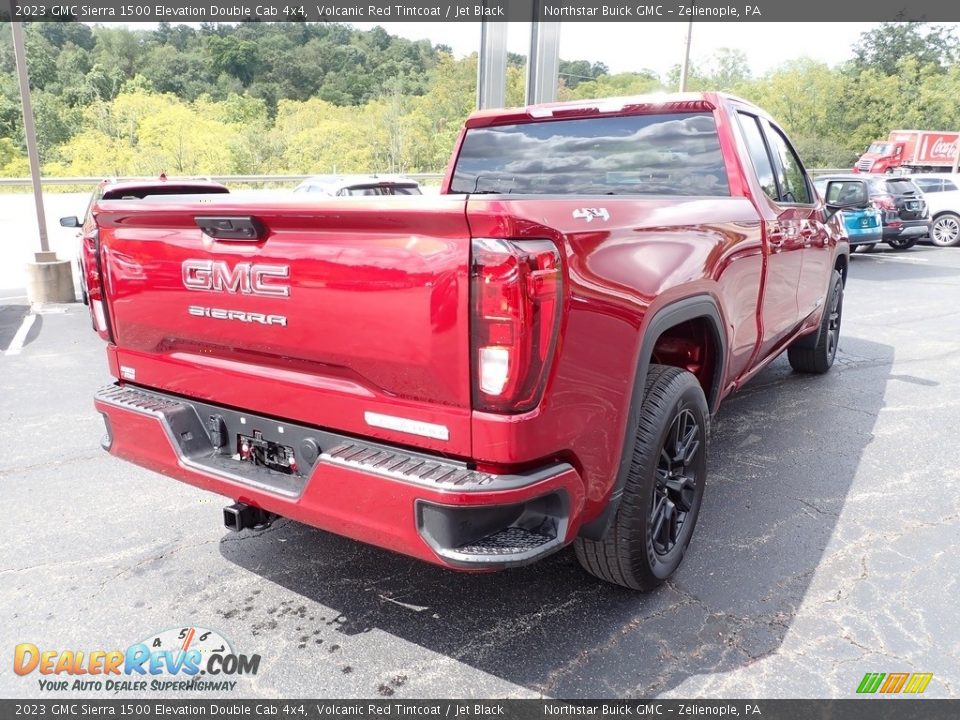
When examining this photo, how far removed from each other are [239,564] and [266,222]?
5.25 feet

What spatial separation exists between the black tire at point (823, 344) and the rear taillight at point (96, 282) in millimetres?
4875

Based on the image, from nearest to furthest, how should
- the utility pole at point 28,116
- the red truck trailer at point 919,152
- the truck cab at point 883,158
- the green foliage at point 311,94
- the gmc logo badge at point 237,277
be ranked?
the gmc logo badge at point 237,277
the utility pole at point 28,116
the truck cab at point 883,158
the red truck trailer at point 919,152
the green foliage at point 311,94

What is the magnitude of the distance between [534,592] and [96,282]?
85.6 inches

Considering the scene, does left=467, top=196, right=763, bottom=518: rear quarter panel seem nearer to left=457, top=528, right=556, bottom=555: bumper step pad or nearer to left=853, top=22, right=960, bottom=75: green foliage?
→ left=457, top=528, right=556, bottom=555: bumper step pad

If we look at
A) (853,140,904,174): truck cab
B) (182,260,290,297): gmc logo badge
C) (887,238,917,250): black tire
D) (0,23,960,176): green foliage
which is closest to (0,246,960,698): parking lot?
(182,260,290,297): gmc logo badge

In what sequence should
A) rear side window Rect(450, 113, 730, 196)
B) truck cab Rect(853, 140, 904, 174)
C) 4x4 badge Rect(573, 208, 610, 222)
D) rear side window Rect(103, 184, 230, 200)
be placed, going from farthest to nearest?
truck cab Rect(853, 140, 904, 174), rear side window Rect(103, 184, 230, 200), rear side window Rect(450, 113, 730, 196), 4x4 badge Rect(573, 208, 610, 222)

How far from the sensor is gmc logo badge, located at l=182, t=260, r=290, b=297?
2.36 m

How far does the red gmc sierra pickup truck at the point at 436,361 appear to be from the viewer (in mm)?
2029

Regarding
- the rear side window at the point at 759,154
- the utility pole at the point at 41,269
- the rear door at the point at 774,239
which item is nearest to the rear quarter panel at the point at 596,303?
the rear door at the point at 774,239

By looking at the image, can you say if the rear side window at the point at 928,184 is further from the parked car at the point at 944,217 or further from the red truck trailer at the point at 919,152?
the red truck trailer at the point at 919,152

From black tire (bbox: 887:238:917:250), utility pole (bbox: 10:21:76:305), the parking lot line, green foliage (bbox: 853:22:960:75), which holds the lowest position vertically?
black tire (bbox: 887:238:917:250)

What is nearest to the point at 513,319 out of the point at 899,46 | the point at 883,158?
the point at 883,158

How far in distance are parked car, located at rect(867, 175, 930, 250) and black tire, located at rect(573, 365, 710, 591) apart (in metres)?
14.4

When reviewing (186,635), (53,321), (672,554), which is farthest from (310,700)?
(53,321)
